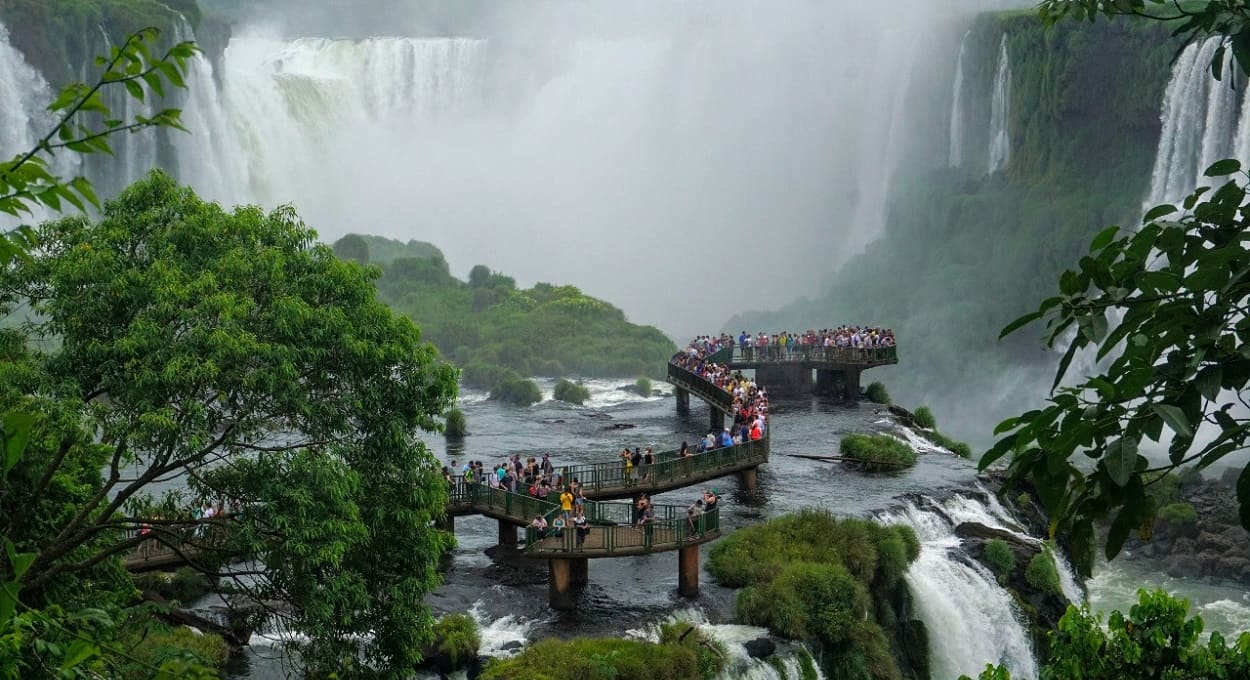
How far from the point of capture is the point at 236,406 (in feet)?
44.0

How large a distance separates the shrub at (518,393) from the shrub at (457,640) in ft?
86.1

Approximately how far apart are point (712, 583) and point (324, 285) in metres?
9.96

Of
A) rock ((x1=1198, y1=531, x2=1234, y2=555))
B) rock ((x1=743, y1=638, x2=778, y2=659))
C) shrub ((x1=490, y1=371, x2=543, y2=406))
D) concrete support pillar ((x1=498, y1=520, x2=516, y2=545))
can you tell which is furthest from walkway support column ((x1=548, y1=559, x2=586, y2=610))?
shrub ((x1=490, y1=371, x2=543, y2=406))

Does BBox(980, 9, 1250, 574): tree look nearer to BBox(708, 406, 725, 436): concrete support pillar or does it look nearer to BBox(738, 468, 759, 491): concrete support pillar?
BBox(738, 468, 759, 491): concrete support pillar

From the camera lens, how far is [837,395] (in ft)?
137

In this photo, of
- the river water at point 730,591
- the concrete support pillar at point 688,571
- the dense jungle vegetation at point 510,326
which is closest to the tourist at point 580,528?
the river water at point 730,591

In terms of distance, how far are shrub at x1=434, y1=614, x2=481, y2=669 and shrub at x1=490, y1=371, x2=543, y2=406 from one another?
26.3m

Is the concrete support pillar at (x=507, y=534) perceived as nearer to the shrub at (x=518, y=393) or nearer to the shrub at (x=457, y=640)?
the shrub at (x=457, y=640)

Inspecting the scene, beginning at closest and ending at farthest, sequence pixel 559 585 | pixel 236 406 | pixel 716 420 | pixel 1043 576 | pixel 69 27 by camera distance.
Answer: pixel 236 406 → pixel 559 585 → pixel 1043 576 → pixel 716 420 → pixel 69 27

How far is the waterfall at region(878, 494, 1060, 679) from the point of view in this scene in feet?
71.9

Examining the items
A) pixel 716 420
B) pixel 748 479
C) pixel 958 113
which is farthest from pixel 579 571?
pixel 958 113

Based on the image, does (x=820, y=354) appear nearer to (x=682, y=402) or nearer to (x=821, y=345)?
(x=821, y=345)

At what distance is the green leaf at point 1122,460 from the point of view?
131 inches

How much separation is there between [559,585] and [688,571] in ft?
7.32
